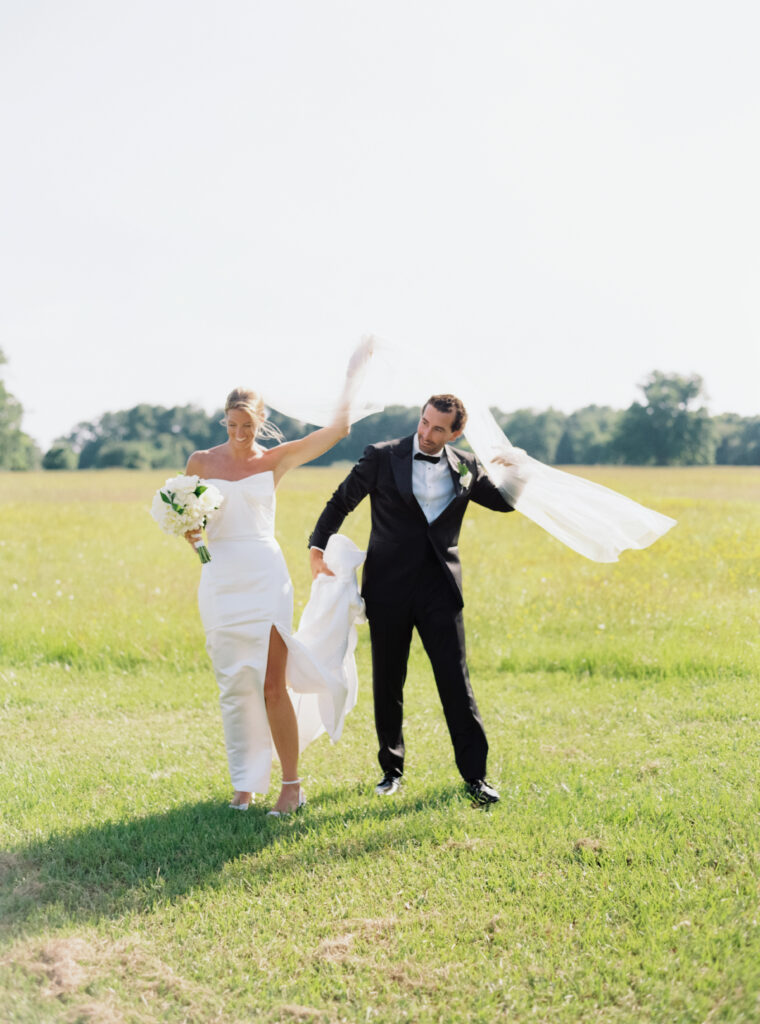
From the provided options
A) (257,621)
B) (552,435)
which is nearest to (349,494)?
(257,621)

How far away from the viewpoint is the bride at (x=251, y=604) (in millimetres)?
6027

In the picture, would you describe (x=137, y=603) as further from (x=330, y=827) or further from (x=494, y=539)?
(x=494, y=539)

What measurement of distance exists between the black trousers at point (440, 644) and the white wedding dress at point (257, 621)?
1.04ft

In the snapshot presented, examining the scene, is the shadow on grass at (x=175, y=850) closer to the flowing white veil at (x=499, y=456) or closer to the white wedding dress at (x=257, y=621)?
the white wedding dress at (x=257, y=621)

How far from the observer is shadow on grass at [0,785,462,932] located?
195 inches

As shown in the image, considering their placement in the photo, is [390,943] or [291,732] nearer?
[390,943]

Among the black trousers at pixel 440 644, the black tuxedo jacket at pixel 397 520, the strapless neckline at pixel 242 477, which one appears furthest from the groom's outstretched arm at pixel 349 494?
the black trousers at pixel 440 644

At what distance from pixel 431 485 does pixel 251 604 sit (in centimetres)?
145

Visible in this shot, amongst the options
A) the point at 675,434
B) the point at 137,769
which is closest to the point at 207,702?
the point at 137,769

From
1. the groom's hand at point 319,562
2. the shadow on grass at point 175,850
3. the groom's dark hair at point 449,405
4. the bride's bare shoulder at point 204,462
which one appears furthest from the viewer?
the groom's hand at point 319,562

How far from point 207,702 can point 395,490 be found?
A: 4305 mm

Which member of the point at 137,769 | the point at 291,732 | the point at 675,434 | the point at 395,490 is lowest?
the point at 137,769

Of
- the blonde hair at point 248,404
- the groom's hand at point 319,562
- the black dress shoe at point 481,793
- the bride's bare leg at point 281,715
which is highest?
the blonde hair at point 248,404

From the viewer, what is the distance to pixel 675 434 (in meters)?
86.2
